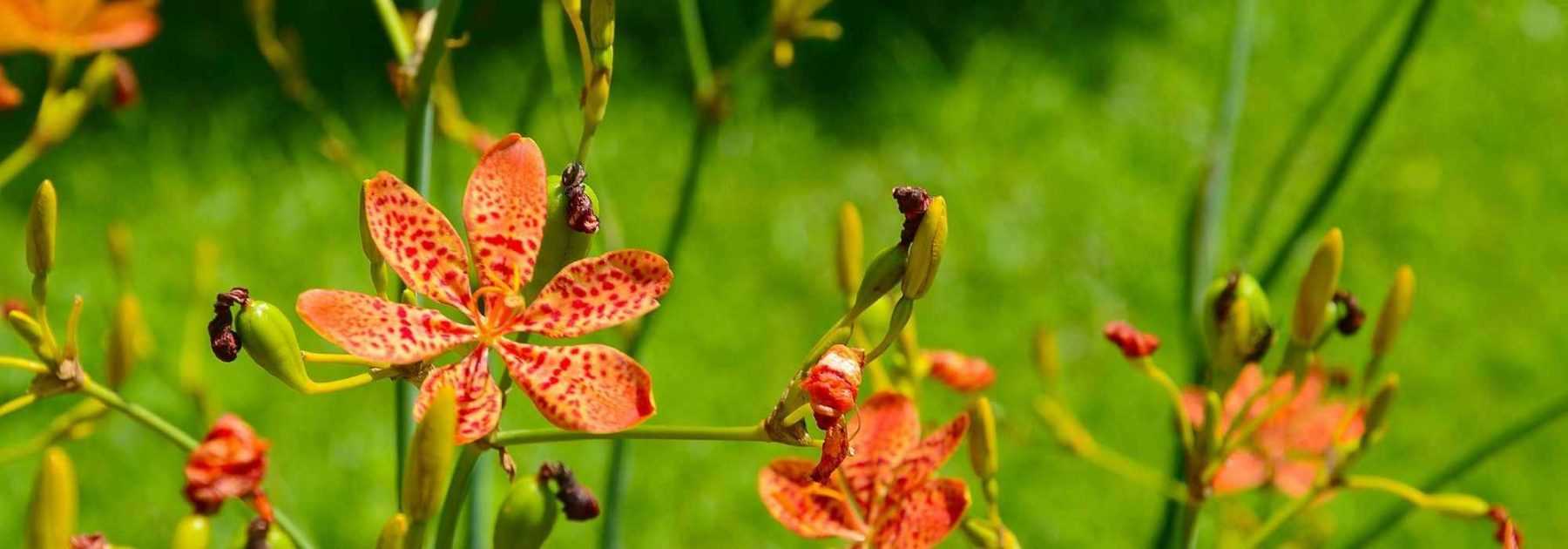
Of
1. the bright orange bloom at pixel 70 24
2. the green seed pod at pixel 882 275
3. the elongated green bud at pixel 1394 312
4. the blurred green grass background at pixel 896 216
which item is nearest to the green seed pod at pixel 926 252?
the green seed pod at pixel 882 275

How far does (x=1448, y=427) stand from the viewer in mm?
2035

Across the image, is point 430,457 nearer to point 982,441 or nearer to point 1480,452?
point 982,441

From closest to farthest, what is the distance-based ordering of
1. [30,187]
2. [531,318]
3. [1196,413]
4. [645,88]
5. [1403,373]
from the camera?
1. [531,318]
2. [1196,413]
3. [1403,373]
4. [30,187]
5. [645,88]

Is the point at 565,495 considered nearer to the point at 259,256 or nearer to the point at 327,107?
the point at 259,256

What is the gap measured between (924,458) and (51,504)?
25 centimetres

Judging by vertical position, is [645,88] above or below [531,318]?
below

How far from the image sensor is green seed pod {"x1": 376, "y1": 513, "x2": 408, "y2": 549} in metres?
0.39

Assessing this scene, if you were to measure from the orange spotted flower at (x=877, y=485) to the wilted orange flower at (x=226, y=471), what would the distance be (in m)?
0.15

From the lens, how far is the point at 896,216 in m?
2.25

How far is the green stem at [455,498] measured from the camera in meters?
0.42

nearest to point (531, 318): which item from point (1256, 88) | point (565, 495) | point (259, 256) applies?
point (565, 495)

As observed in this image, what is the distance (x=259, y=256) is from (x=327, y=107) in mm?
282

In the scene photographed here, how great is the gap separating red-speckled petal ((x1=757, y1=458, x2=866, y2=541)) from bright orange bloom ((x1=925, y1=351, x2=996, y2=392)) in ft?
0.29

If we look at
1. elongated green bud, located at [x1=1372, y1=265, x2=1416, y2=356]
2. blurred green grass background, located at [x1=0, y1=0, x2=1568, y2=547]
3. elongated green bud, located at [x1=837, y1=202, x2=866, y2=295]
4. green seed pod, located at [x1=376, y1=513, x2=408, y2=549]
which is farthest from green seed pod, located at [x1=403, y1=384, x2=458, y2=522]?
blurred green grass background, located at [x1=0, y1=0, x2=1568, y2=547]
